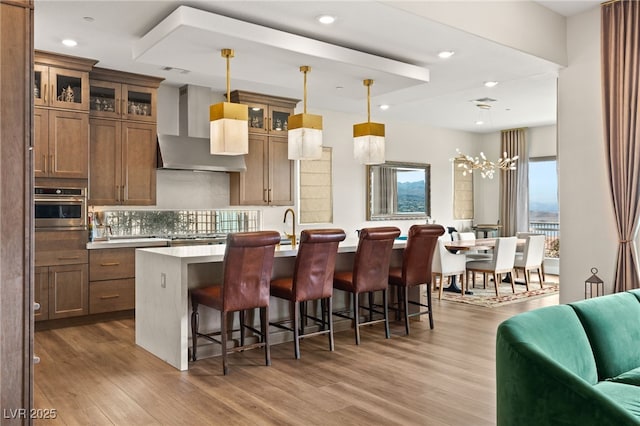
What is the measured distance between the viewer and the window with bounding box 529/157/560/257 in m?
9.72

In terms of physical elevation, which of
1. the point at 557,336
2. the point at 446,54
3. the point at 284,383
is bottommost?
the point at 284,383

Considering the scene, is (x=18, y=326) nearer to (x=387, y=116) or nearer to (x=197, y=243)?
(x=197, y=243)

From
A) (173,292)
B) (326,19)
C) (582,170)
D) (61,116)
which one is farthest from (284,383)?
(61,116)

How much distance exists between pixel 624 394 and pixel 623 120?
3111mm

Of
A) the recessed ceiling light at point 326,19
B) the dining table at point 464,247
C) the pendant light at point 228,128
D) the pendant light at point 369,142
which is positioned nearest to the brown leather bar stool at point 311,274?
the pendant light at point 228,128

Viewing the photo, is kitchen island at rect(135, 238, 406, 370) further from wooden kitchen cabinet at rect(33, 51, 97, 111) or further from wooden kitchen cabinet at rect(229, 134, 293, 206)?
wooden kitchen cabinet at rect(229, 134, 293, 206)

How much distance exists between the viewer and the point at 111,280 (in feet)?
18.1

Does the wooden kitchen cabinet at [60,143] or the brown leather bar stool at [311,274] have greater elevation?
the wooden kitchen cabinet at [60,143]

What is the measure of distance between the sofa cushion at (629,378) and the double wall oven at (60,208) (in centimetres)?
497

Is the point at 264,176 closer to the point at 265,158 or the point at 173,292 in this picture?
the point at 265,158

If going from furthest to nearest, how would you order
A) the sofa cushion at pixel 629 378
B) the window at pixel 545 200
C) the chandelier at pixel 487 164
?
the window at pixel 545 200 < the chandelier at pixel 487 164 < the sofa cushion at pixel 629 378

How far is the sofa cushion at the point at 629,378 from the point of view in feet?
7.84

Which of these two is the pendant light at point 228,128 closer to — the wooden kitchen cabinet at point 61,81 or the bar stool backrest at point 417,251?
the bar stool backrest at point 417,251

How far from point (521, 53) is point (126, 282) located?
4.70m
